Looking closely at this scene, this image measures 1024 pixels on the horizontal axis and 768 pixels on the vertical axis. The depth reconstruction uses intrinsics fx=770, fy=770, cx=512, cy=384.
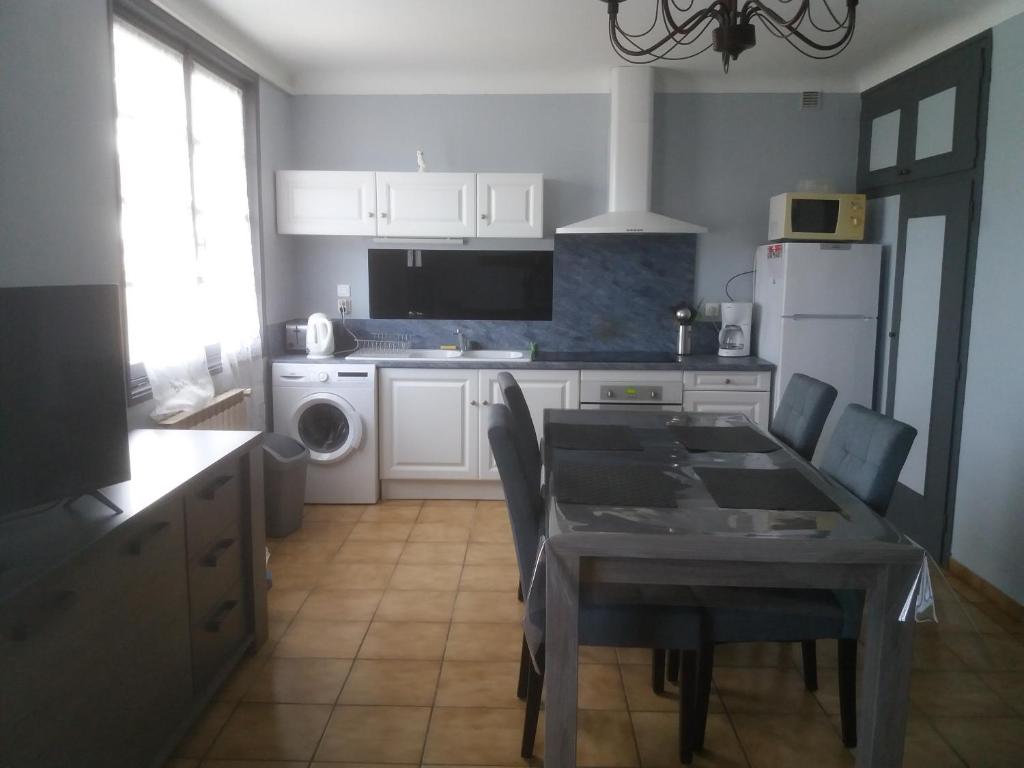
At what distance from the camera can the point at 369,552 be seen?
12.0 feet

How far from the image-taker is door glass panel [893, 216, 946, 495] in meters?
3.62

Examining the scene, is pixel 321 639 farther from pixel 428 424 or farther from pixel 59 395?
pixel 428 424

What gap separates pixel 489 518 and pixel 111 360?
2.47 meters

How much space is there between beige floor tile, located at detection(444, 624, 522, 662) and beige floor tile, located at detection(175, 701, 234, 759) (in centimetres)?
73

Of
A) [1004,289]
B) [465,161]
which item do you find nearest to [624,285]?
[465,161]

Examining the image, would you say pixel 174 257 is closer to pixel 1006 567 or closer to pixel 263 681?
pixel 263 681

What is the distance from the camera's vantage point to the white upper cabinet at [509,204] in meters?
4.30

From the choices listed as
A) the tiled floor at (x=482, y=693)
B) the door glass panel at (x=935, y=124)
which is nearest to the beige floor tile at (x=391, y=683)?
the tiled floor at (x=482, y=693)

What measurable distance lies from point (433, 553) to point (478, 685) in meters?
1.18

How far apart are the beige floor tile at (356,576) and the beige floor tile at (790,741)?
159 cm

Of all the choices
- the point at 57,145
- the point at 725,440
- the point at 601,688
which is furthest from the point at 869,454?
the point at 57,145

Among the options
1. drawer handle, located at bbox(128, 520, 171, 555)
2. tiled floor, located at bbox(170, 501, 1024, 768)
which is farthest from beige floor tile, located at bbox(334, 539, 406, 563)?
drawer handle, located at bbox(128, 520, 171, 555)

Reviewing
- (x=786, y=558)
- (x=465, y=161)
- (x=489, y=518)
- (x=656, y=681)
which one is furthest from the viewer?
(x=465, y=161)

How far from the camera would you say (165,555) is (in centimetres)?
201
